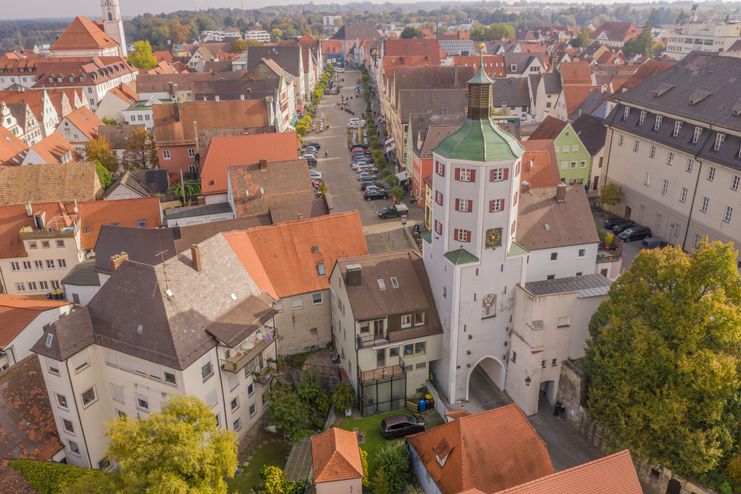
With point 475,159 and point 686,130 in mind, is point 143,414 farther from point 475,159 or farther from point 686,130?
point 686,130

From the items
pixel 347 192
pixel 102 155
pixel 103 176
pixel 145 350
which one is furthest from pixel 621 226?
pixel 102 155

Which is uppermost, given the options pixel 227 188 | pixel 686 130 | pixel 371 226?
pixel 686 130

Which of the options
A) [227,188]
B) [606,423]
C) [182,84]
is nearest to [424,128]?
[227,188]

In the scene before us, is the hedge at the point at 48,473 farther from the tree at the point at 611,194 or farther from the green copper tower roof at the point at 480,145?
the tree at the point at 611,194

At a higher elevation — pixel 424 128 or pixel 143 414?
pixel 424 128

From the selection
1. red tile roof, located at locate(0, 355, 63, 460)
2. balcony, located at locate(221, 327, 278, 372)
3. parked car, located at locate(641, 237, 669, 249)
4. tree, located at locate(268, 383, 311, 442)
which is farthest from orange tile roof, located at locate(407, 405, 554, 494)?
parked car, located at locate(641, 237, 669, 249)

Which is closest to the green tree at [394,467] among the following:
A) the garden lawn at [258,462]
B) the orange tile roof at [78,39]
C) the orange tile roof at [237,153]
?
the garden lawn at [258,462]

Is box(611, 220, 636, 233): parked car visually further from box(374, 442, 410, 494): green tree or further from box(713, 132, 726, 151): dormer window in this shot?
box(374, 442, 410, 494): green tree

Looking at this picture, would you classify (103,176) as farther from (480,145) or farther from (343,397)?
(480,145)
